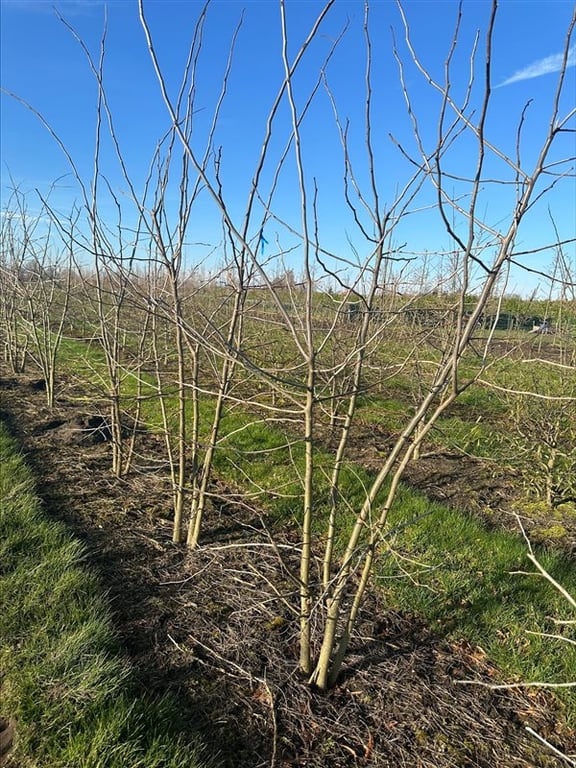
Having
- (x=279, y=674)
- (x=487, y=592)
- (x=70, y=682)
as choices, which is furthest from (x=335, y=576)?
(x=487, y=592)

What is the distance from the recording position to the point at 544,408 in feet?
14.0

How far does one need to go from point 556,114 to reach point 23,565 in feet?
9.90

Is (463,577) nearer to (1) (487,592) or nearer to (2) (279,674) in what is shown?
(1) (487,592)

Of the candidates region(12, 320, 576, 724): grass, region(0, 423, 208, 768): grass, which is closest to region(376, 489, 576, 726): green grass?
region(12, 320, 576, 724): grass

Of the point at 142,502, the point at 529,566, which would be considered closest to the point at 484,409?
the point at 529,566

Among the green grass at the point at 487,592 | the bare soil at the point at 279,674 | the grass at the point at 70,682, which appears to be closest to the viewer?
the grass at the point at 70,682

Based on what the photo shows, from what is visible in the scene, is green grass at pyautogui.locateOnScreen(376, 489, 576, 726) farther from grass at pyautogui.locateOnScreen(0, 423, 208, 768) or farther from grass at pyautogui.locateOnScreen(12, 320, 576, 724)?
grass at pyautogui.locateOnScreen(0, 423, 208, 768)

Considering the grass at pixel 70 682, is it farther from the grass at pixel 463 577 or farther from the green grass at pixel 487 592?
the green grass at pixel 487 592

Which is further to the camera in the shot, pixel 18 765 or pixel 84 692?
pixel 84 692

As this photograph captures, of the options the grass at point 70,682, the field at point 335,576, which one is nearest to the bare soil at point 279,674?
the field at point 335,576

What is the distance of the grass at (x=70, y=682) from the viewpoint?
172 centimetres

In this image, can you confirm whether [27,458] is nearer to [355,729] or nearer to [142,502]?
[142,502]

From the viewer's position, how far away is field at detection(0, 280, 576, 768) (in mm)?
1935

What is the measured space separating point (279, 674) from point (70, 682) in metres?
0.83
